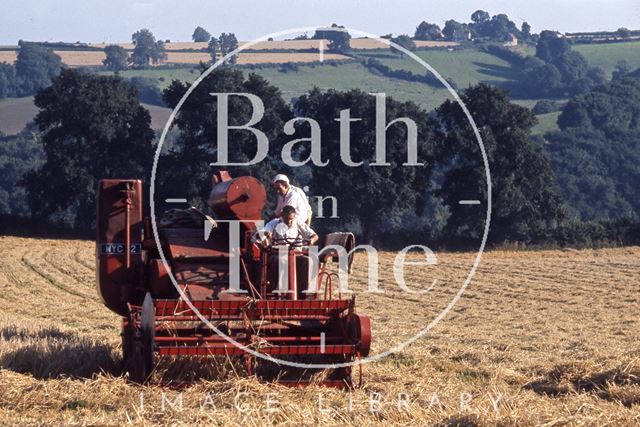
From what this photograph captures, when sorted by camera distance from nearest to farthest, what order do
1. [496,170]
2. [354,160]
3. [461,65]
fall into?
[354,160] < [496,170] < [461,65]

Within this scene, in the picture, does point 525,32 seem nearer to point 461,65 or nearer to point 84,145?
point 461,65

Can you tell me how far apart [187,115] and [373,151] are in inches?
301

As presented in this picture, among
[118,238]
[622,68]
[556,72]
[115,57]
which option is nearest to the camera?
[118,238]

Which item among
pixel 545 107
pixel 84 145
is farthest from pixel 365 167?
pixel 545 107

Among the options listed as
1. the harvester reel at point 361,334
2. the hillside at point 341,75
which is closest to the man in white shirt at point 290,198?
the harvester reel at point 361,334

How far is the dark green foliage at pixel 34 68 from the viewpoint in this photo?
106 metres

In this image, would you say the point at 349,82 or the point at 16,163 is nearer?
the point at 16,163

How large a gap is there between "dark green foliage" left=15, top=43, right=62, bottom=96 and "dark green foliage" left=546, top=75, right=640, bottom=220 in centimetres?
5082

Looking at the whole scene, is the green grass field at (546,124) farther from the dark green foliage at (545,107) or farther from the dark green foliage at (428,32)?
the dark green foliage at (428,32)

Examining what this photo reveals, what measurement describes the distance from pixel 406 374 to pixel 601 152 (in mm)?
64073

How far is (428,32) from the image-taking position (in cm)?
11325

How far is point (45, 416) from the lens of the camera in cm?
901

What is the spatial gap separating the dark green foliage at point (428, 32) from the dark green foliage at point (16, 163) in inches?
1750

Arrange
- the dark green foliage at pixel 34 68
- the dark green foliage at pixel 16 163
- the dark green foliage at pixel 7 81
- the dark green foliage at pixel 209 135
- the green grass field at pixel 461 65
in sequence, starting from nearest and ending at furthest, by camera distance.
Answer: the dark green foliage at pixel 209 135 → the dark green foliage at pixel 16 163 → the green grass field at pixel 461 65 → the dark green foliage at pixel 7 81 → the dark green foliage at pixel 34 68
